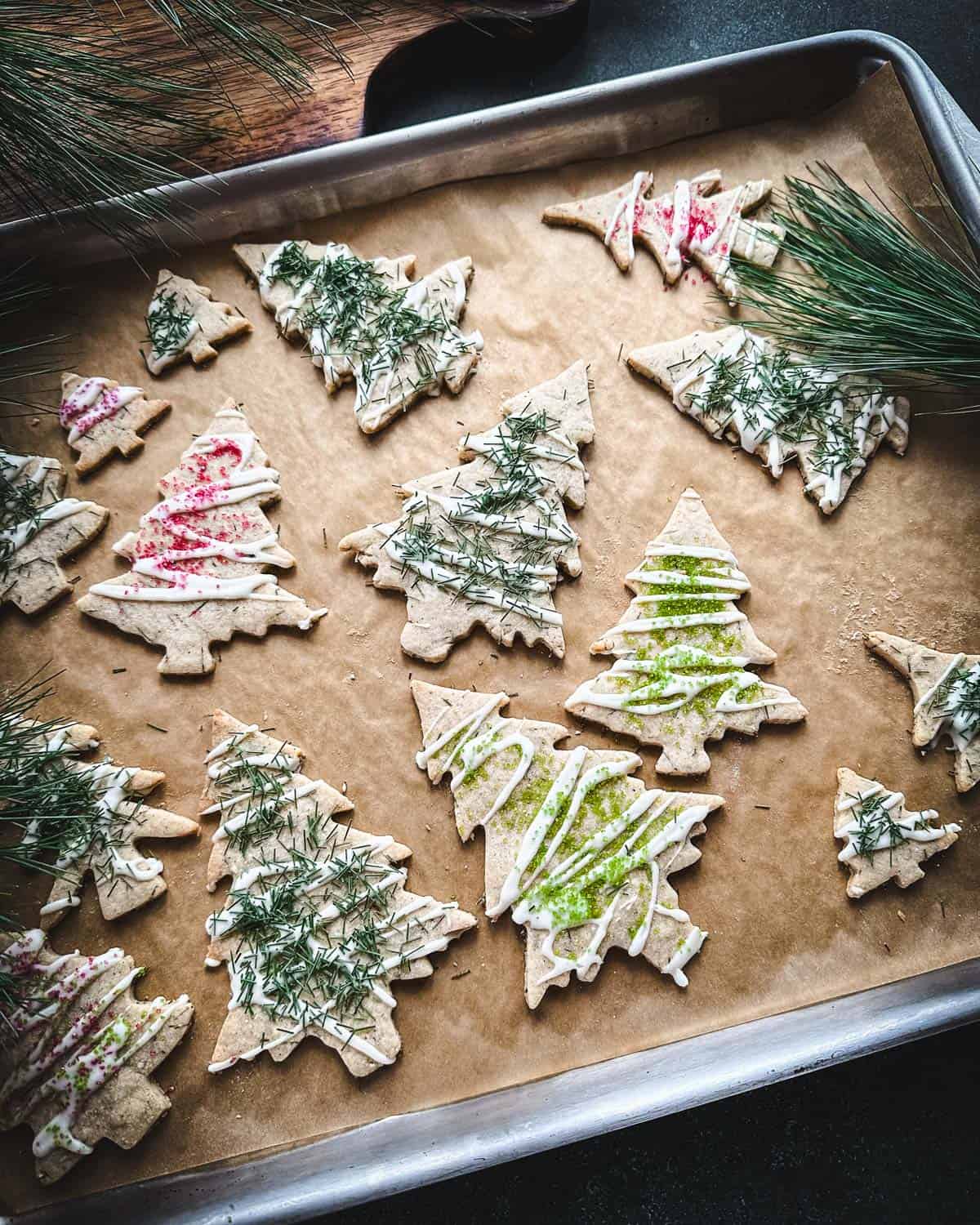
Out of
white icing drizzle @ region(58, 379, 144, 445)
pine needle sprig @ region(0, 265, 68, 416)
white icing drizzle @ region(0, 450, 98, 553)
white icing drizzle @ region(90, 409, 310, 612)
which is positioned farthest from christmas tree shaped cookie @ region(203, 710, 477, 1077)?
pine needle sprig @ region(0, 265, 68, 416)

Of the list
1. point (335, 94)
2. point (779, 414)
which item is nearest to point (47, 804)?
point (335, 94)

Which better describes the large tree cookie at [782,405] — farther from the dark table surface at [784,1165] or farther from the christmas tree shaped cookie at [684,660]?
the dark table surface at [784,1165]

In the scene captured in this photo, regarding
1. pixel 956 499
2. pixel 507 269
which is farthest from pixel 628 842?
pixel 507 269

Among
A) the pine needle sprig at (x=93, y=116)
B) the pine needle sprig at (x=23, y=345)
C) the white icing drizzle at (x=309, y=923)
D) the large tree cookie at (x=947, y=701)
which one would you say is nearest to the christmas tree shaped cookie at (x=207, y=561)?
the white icing drizzle at (x=309, y=923)

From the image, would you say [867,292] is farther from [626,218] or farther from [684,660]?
[684,660]

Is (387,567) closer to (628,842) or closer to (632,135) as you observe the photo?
(628,842)

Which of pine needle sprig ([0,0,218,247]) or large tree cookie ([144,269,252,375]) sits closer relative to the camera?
pine needle sprig ([0,0,218,247])

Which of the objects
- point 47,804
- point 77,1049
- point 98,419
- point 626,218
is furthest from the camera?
point 626,218

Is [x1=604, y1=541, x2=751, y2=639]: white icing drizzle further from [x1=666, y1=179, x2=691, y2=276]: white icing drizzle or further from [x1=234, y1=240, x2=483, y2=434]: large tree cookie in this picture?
[x1=666, y1=179, x2=691, y2=276]: white icing drizzle
